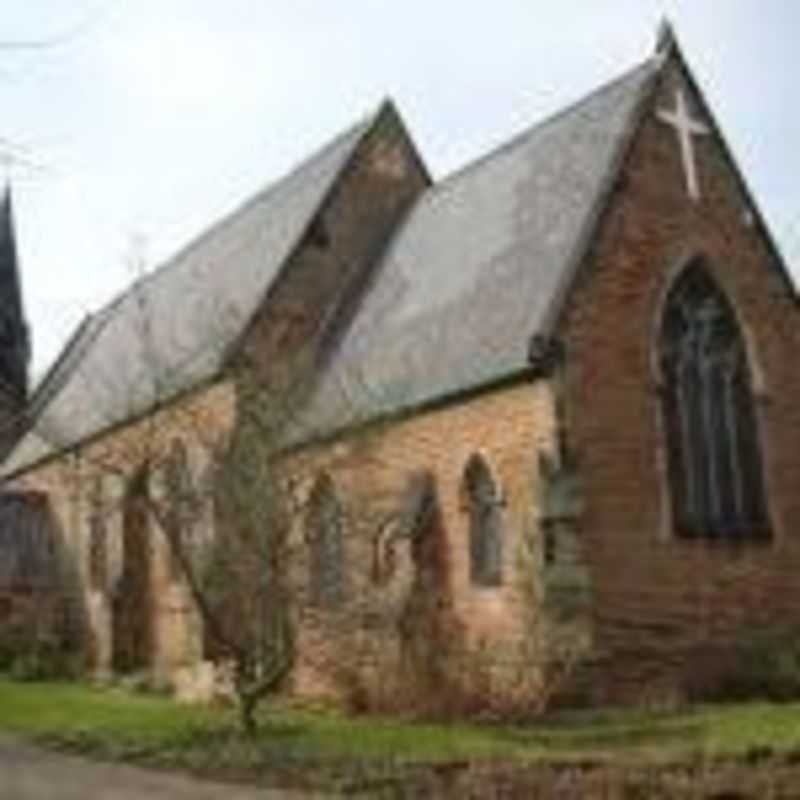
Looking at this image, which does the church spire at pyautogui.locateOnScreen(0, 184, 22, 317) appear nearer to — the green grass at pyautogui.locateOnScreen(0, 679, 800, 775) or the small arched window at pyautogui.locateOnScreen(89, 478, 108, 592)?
the small arched window at pyautogui.locateOnScreen(89, 478, 108, 592)

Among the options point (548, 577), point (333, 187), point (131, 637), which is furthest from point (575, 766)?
point (131, 637)

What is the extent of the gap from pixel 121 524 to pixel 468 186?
36.8 ft

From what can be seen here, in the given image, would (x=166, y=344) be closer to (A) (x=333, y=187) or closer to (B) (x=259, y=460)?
(A) (x=333, y=187)

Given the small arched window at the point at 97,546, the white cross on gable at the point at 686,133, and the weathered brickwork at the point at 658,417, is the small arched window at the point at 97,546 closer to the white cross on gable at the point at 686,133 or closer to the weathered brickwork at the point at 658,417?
the weathered brickwork at the point at 658,417

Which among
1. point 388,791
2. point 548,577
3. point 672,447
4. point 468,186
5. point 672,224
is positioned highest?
point 468,186

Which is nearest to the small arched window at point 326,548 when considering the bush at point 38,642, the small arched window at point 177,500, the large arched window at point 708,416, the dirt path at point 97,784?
the small arched window at point 177,500

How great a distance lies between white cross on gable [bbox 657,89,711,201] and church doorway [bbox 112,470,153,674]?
1451cm

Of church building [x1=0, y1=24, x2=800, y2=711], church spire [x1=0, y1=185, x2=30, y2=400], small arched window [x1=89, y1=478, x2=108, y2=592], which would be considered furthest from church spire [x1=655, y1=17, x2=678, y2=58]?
church spire [x1=0, y1=185, x2=30, y2=400]

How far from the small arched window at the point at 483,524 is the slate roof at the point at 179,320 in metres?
5.21

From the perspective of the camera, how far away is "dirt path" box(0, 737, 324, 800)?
16.9m

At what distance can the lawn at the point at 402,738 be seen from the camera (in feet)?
61.1

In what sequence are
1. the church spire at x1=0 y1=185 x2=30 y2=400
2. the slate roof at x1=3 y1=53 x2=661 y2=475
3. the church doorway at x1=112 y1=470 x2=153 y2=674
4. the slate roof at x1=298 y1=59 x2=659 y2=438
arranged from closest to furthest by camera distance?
the slate roof at x1=298 y1=59 x2=659 y2=438
the slate roof at x1=3 y1=53 x2=661 y2=475
the church doorway at x1=112 y1=470 x2=153 y2=674
the church spire at x1=0 y1=185 x2=30 y2=400

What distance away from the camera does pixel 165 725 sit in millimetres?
24812

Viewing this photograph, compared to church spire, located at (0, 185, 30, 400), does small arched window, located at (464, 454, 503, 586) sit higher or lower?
lower
